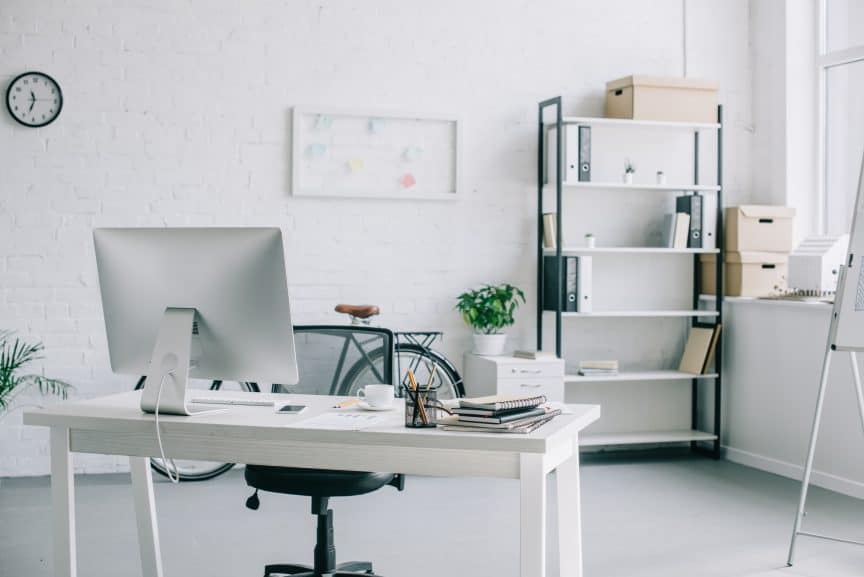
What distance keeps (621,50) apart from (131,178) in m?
2.75


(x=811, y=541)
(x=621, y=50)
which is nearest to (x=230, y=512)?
(x=811, y=541)

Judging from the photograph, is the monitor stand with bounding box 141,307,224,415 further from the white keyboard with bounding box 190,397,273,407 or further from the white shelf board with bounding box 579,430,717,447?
the white shelf board with bounding box 579,430,717,447

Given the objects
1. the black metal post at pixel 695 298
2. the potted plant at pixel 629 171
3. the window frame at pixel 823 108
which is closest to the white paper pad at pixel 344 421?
the potted plant at pixel 629 171

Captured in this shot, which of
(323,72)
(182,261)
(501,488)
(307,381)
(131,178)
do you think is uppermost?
(323,72)

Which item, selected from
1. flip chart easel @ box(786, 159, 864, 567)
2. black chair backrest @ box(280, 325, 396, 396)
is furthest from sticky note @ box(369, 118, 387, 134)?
flip chart easel @ box(786, 159, 864, 567)

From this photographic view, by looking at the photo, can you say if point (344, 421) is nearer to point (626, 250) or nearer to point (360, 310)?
point (360, 310)

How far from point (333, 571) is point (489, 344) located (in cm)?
215

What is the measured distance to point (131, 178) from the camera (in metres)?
4.54

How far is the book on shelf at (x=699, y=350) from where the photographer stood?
5.01 metres

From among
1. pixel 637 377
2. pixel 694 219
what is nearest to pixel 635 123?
pixel 694 219

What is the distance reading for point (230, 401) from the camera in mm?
2572

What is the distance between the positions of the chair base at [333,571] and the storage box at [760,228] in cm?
301

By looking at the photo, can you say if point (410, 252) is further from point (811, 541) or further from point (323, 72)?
point (811, 541)

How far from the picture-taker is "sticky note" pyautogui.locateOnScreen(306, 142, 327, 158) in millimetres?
4711
